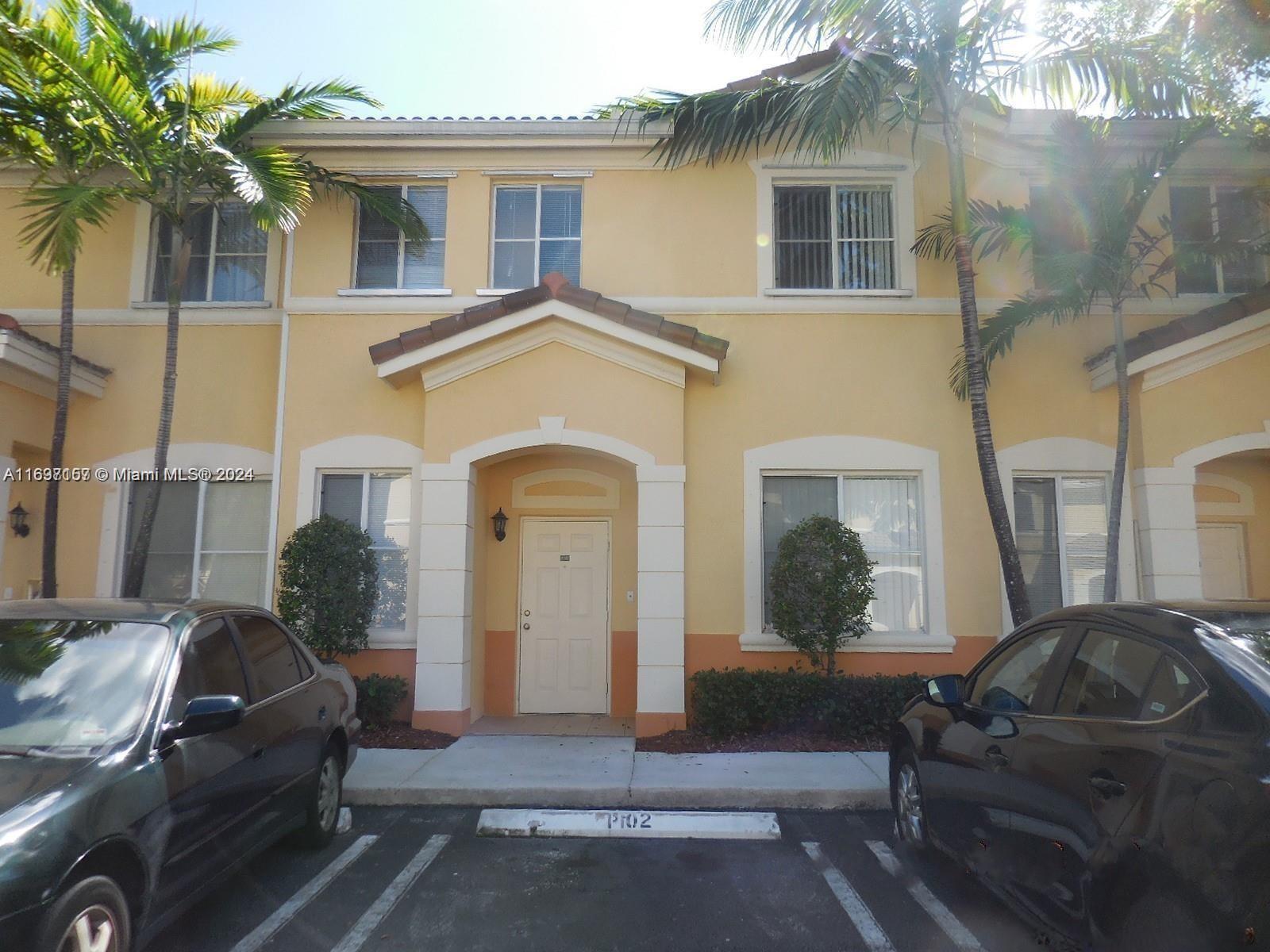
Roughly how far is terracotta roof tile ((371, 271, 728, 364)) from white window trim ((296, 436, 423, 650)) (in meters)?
1.20

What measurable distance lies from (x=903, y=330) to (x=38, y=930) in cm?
869

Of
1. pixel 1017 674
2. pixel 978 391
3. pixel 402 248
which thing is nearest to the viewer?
pixel 1017 674

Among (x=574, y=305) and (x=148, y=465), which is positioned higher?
(x=574, y=305)

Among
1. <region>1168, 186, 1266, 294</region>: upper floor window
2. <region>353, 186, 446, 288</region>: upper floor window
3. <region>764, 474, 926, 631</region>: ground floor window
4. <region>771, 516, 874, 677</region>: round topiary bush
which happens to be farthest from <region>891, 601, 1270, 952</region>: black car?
<region>353, 186, 446, 288</region>: upper floor window

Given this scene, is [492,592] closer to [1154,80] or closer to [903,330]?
[903,330]

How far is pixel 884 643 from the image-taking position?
886cm

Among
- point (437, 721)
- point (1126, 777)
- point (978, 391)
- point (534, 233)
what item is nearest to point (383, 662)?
point (437, 721)

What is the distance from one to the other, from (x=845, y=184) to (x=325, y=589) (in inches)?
278

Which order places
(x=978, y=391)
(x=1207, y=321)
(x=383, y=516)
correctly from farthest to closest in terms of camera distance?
(x=383, y=516)
(x=1207, y=321)
(x=978, y=391)

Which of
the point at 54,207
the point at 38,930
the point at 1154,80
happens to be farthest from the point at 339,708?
the point at 1154,80

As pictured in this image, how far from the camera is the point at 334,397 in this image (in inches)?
370

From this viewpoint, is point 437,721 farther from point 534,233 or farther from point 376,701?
point 534,233

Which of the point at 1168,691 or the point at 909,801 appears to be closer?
the point at 1168,691

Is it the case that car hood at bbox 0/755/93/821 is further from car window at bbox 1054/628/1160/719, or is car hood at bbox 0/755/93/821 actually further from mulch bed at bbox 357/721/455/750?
mulch bed at bbox 357/721/455/750
